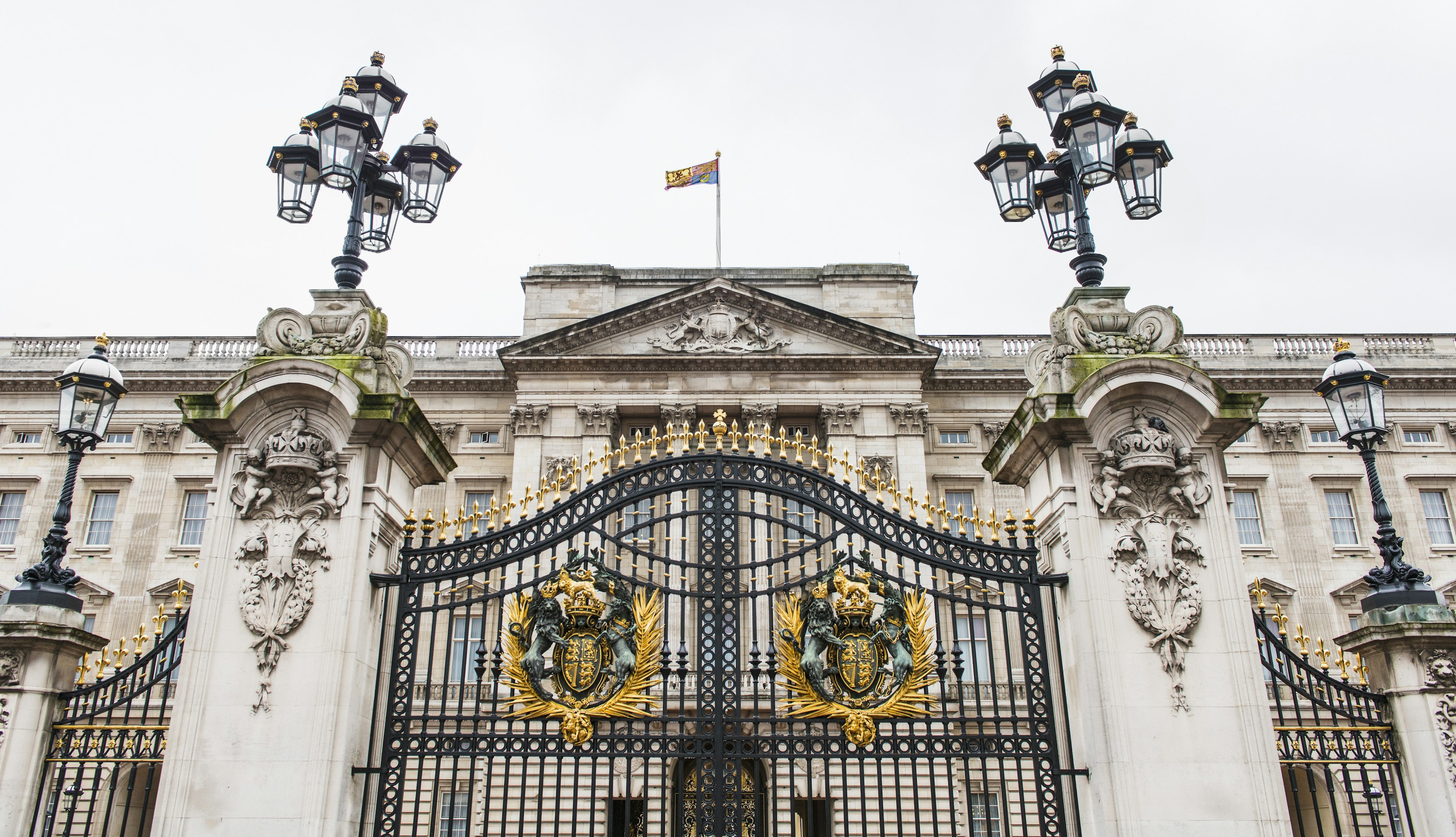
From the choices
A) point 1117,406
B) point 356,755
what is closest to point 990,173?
point 1117,406

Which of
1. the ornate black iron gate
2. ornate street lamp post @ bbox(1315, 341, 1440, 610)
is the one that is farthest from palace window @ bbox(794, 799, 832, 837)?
ornate street lamp post @ bbox(1315, 341, 1440, 610)

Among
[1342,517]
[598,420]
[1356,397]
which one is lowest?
[1356,397]

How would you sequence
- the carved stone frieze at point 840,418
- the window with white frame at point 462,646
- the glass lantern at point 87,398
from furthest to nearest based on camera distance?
the carved stone frieze at point 840,418
the window with white frame at point 462,646
the glass lantern at point 87,398

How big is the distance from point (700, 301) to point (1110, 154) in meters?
23.6

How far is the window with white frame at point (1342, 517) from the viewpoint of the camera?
32406mm

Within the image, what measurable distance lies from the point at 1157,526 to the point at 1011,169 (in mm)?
3860

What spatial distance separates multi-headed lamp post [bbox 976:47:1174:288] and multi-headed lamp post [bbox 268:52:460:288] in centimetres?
561

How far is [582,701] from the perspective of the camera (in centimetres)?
824

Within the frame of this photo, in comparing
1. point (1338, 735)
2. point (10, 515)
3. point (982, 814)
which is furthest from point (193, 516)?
point (1338, 735)

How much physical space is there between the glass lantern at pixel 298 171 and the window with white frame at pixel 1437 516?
115 ft

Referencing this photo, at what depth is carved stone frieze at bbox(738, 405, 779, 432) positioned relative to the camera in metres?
31.3

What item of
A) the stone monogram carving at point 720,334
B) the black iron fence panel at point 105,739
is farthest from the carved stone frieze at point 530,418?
the black iron fence panel at point 105,739

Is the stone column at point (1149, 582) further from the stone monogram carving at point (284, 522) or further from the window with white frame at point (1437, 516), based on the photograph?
the window with white frame at point (1437, 516)

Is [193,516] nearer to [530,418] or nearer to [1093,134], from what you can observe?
[530,418]
